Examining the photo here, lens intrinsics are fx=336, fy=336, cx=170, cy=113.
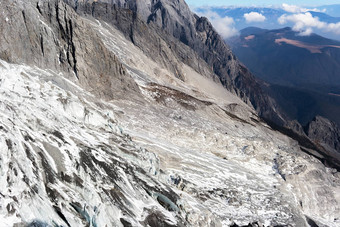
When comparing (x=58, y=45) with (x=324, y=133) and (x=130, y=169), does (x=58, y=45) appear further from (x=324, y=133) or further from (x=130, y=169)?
(x=324, y=133)

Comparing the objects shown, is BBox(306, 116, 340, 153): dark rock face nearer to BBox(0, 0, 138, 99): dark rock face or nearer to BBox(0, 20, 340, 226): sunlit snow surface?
BBox(0, 20, 340, 226): sunlit snow surface

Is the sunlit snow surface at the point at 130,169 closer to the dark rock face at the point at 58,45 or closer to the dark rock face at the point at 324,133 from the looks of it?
the dark rock face at the point at 58,45

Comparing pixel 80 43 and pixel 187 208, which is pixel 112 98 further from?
pixel 187 208

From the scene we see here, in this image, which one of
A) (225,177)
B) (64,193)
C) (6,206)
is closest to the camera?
(6,206)

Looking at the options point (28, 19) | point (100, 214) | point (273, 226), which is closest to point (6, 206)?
point (100, 214)

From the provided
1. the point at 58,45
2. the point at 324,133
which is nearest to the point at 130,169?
the point at 58,45

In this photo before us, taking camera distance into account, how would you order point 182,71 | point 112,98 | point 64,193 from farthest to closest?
point 182,71 → point 112,98 → point 64,193

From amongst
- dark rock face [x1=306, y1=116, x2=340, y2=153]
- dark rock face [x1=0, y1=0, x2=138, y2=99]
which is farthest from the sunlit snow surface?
dark rock face [x1=306, y1=116, x2=340, y2=153]
